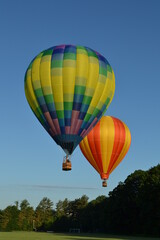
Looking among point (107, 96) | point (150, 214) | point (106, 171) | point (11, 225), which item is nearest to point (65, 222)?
point (11, 225)

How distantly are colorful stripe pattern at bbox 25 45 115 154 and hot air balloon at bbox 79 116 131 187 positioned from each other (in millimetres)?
13081

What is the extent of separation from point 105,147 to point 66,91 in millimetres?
16455

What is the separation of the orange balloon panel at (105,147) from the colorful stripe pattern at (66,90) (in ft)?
42.9

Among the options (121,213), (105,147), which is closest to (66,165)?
(105,147)

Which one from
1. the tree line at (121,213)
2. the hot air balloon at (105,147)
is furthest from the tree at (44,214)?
the hot air balloon at (105,147)

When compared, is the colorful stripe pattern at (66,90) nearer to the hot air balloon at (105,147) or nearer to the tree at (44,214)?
the hot air balloon at (105,147)

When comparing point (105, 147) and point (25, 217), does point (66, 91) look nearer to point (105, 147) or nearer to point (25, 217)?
point (105, 147)

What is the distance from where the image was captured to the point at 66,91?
122 feet

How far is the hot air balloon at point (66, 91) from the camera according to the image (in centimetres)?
3734

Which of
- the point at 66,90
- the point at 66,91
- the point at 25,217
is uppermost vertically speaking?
the point at 66,90

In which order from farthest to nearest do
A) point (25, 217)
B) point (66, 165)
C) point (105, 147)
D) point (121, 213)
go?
point (25, 217), point (121, 213), point (105, 147), point (66, 165)

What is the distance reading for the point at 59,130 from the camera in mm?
37469

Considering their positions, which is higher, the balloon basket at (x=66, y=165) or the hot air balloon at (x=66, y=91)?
the hot air balloon at (x=66, y=91)

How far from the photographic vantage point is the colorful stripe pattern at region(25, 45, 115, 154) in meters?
37.4
